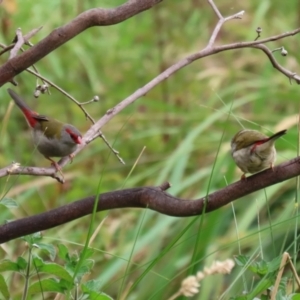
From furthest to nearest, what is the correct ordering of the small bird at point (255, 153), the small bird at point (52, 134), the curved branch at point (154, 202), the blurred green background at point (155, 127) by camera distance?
the blurred green background at point (155, 127) → the small bird at point (52, 134) → the small bird at point (255, 153) → the curved branch at point (154, 202)

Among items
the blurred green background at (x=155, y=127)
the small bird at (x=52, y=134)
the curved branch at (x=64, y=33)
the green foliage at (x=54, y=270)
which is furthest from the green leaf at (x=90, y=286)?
the blurred green background at (x=155, y=127)

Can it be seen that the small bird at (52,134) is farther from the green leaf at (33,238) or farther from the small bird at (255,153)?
the green leaf at (33,238)

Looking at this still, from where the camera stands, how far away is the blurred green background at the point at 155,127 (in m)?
3.32

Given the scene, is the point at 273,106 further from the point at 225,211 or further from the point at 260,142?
the point at 260,142

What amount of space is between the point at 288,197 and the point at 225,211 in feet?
1.13

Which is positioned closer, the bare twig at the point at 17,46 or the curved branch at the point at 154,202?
the curved branch at the point at 154,202

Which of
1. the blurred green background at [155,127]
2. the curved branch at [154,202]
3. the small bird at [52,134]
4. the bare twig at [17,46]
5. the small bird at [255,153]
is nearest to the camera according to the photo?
the curved branch at [154,202]

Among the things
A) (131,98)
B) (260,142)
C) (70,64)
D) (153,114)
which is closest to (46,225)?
(131,98)

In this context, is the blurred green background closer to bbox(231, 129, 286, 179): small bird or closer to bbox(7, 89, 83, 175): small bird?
bbox(7, 89, 83, 175): small bird

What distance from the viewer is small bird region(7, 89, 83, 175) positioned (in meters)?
2.53

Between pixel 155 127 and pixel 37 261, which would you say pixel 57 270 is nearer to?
pixel 37 261

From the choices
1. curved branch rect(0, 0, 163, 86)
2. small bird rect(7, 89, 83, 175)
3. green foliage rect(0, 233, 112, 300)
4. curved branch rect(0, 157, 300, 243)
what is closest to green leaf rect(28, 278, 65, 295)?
green foliage rect(0, 233, 112, 300)

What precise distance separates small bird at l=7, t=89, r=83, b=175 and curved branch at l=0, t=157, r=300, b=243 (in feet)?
2.94

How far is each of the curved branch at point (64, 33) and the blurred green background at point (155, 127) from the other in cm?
133
